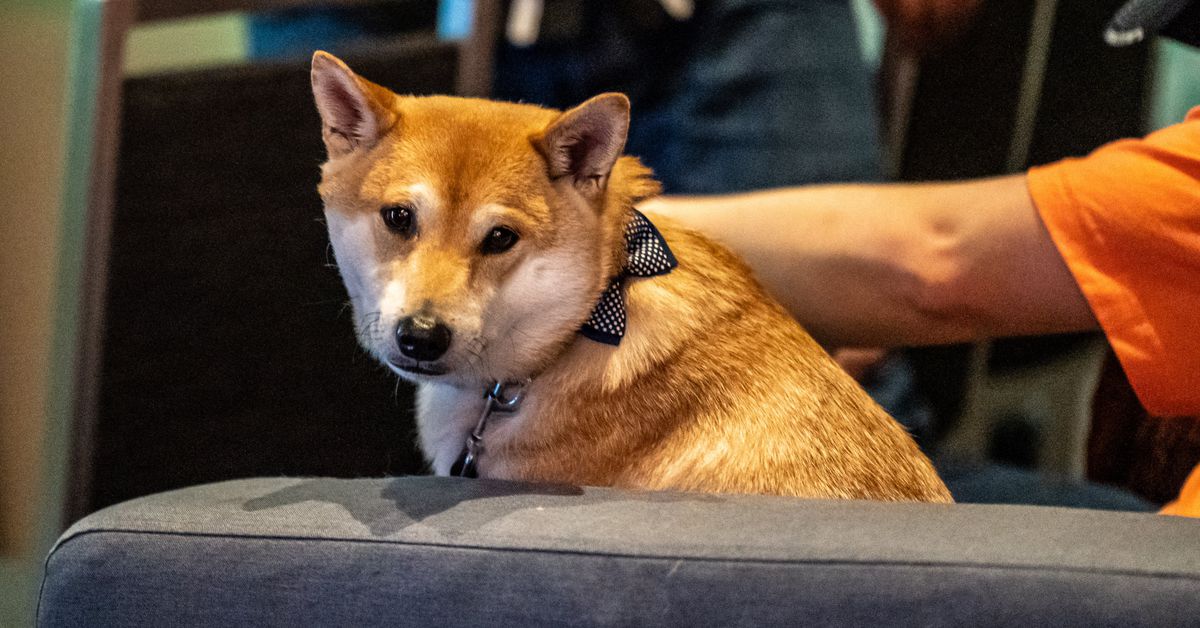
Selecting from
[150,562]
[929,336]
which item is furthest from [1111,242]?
[150,562]

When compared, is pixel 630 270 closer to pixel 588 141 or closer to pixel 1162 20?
pixel 588 141

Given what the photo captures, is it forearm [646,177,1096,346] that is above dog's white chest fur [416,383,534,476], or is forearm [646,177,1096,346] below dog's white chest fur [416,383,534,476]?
above

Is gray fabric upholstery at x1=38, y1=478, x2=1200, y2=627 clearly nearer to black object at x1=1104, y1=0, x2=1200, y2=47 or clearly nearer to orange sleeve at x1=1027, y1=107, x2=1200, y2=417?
orange sleeve at x1=1027, y1=107, x2=1200, y2=417

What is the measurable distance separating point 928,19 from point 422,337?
1527mm

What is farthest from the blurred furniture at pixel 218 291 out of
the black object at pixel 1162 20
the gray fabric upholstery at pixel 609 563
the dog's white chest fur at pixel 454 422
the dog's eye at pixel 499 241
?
the black object at pixel 1162 20

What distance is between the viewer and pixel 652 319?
40.3 inches

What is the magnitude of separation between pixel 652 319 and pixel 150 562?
19.8 inches

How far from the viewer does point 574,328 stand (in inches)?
40.1

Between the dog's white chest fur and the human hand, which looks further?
the human hand

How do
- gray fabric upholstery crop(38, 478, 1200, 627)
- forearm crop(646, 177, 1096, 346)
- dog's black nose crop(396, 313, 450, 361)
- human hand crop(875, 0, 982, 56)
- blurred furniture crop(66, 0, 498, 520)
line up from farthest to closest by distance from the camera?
human hand crop(875, 0, 982, 56) → blurred furniture crop(66, 0, 498, 520) → forearm crop(646, 177, 1096, 346) → dog's black nose crop(396, 313, 450, 361) → gray fabric upholstery crop(38, 478, 1200, 627)

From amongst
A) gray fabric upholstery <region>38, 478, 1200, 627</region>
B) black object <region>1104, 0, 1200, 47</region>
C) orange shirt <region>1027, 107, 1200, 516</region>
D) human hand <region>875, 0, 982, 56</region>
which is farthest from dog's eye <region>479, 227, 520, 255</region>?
human hand <region>875, 0, 982, 56</region>

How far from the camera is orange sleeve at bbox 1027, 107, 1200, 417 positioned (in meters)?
0.98

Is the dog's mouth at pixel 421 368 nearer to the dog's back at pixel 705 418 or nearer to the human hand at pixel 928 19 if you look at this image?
the dog's back at pixel 705 418

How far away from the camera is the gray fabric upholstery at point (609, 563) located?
71 cm
